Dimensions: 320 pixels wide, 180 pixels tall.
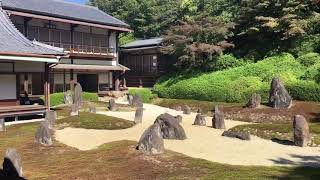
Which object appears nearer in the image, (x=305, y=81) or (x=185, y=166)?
(x=185, y=166)

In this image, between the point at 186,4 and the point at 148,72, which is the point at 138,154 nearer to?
the point at 148,72

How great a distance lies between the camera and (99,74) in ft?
143

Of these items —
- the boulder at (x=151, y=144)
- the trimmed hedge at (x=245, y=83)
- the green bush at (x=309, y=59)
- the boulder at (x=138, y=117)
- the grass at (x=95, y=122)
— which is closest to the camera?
the boulder at (x=151, y=144)

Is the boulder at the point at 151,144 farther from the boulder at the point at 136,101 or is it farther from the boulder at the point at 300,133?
the boulder at the point at 136,101

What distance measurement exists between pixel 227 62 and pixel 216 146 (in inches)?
832

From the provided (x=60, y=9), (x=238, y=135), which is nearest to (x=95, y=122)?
(x=238, y=135)

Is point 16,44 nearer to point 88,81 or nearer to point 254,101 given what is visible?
point 254,101

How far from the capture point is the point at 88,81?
44.3 meters

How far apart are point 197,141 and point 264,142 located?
3.06 m

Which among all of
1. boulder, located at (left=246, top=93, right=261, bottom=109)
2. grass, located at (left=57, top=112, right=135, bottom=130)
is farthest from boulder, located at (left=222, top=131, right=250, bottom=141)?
boulder, located at (left=246, top=93, right=261, bottom=109)

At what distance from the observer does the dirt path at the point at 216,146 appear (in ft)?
48.5

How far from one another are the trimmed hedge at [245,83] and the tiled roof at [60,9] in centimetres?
1117

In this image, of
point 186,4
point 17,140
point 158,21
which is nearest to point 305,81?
point 17,140

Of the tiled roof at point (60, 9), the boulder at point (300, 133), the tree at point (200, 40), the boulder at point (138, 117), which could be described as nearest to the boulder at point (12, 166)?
the boulder at point (300, 133)
